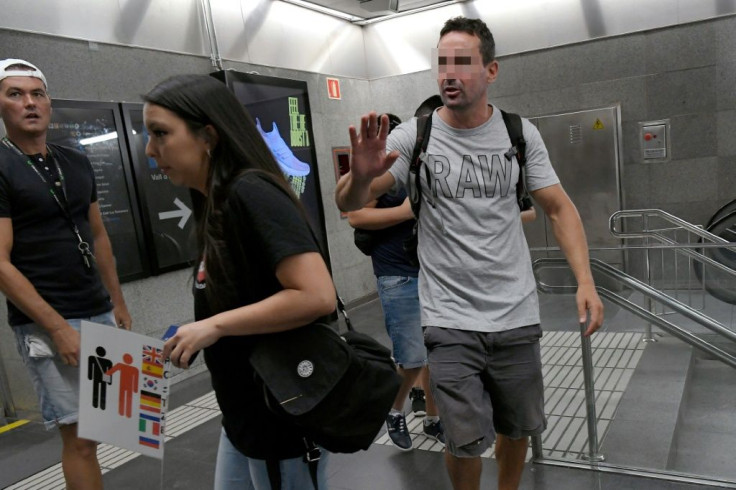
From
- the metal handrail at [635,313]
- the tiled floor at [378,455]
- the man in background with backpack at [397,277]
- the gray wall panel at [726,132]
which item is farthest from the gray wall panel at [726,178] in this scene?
the man in background with backpack at [397,277]

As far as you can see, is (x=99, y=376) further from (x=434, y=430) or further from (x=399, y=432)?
(x=434, y=430)

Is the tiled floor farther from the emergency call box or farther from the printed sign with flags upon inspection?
the emergency call box

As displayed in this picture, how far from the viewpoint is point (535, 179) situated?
79.4 inches

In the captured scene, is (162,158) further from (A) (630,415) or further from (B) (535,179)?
(A) (630,415)

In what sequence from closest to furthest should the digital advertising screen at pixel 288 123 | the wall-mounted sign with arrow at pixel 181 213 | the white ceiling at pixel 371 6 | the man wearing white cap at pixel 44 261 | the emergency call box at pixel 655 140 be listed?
the man wearing white cap at pixel 44 261 → the wall-mounted sign with arrow at pixel 181 213 → the digital advertising screen at pixel 288 123 → the emergency call box at pixel 655 140 → the white ceiling at pixel 371 6

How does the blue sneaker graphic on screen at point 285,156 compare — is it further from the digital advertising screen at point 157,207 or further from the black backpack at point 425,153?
the black backpack at point 425,153

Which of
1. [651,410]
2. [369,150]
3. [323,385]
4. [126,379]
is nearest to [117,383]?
[126,379]

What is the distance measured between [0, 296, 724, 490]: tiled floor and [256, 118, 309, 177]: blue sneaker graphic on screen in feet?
7.72

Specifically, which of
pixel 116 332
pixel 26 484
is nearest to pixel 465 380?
pixel 116 332

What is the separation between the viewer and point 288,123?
5.72m

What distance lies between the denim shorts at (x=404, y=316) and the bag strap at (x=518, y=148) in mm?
860

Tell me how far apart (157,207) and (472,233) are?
10.4 feet

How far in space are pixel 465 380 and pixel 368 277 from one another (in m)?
5.16

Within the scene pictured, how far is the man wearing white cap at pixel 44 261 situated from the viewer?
2.07 m
